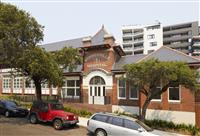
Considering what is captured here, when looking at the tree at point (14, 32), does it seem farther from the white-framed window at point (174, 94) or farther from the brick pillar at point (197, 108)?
the brick pillar at point (197, 108)

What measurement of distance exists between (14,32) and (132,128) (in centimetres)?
1273

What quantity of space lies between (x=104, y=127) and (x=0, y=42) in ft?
36.3

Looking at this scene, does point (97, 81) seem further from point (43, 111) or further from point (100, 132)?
point (100, 132)

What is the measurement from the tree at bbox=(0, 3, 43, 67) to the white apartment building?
70.3 m

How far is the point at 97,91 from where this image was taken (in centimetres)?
3338

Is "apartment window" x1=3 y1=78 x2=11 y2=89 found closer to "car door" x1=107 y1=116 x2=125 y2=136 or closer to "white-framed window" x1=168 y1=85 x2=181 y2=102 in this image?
"white-framed window" x1=168 y1=85 x2=181 y2=102

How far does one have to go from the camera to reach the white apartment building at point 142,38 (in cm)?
9269

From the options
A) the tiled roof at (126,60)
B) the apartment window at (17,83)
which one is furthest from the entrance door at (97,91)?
the apartment window at (17,83)

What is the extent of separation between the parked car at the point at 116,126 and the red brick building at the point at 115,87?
9491mm

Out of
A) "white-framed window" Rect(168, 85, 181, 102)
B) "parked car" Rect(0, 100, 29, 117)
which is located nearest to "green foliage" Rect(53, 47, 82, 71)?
"parked car" Rect(0, 100, 29, 117)

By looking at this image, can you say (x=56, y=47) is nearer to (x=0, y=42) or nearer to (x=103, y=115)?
(x=0, y=42)

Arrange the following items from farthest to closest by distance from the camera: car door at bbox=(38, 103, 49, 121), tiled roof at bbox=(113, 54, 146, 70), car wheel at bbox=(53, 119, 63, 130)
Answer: tiled roof at bbox=(113, 54, 146, 70) → car door at bbox=(38, 103, 49, 121) → car wheel at bbox=(53, 119, 63, 130)

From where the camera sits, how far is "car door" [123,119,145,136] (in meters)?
16.6

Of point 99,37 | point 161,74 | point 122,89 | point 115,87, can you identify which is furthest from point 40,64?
point 99,37
